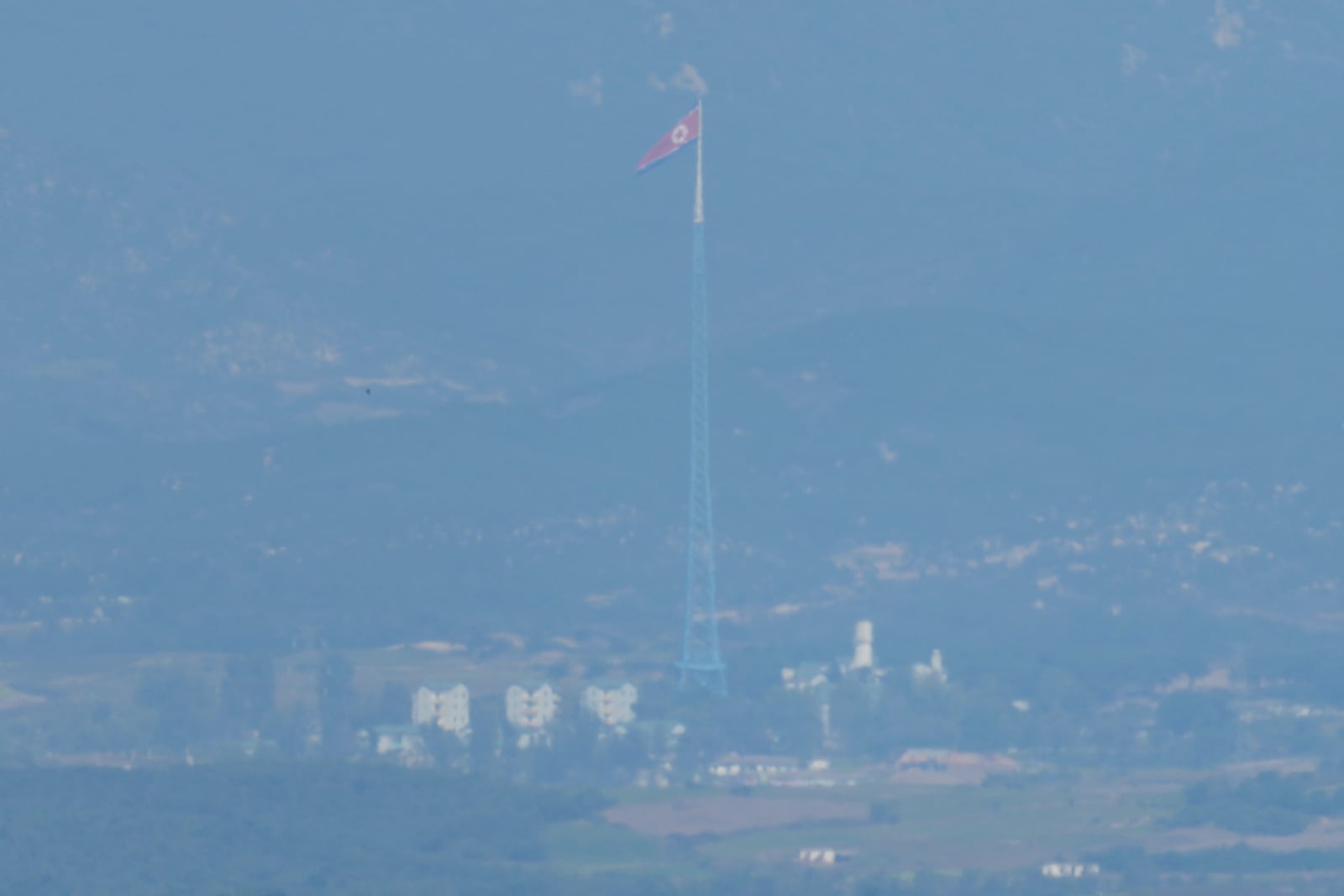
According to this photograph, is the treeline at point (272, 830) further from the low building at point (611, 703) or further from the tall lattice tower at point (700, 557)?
the tall lattice tower at point (700, 557)

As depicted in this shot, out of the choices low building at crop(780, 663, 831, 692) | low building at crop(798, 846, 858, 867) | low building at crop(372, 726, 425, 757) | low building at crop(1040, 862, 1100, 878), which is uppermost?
low building at crop(780, 663, 831, 692)

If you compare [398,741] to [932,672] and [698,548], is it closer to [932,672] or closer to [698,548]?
[932,672]

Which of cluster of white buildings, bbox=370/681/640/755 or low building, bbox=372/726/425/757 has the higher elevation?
cluster of white buildings, bbox=370/681/640/755

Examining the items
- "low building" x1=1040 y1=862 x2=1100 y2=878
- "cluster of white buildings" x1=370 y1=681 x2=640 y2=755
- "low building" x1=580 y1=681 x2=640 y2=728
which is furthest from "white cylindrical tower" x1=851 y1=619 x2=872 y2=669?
"low building" x1=1040 y1=862 x2=1100 y2=878

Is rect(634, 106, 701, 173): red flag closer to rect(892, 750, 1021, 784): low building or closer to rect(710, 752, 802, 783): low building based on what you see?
rect(710, 752, 802, 783): low building

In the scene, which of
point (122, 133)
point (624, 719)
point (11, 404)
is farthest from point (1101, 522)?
point (122, 133)

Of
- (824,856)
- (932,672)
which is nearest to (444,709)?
(932,672)

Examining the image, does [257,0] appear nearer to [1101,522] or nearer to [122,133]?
[122,133]

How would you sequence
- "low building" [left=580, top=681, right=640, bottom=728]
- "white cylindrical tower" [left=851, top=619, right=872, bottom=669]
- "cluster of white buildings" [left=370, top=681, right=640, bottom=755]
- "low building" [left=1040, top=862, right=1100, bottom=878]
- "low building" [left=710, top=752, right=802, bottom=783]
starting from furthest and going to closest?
"white cylindrical tower" [left=851, top=619, right=872, bottom=669] < "low building" [left=580, top=681, right=640, bottom=728] < "cluster of white buildings" [left=370, top=681, right=640, bottom=755] < "low building" [left=710, top=752, right=802, bottom=783] < "low building" [left=1040, top=862, right=1100, bottom=878]

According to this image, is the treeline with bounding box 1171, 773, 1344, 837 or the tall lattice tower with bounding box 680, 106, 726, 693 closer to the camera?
the treeline with bounding box 1171, 773, 1344, 837
